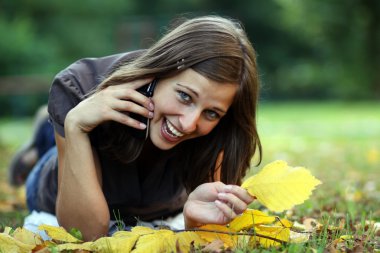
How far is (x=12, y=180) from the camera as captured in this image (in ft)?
14.5

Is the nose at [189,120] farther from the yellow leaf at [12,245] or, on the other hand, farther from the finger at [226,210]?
the yellow leaf at [12,245]

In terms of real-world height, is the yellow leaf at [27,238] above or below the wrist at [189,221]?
below

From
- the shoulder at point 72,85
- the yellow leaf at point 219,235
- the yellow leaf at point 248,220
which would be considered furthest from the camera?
the shoulder at point 72,85

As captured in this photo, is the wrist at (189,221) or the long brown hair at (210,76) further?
the long brown hair at (210,76)

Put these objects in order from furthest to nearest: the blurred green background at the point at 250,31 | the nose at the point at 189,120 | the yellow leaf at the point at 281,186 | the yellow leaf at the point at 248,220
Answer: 1. the blurred green background at the point at 250,31
2. the nose at the point at 189,120
3. the yellow leaf at the point at 248,220
4. the yellow leaf at the point at 281,186

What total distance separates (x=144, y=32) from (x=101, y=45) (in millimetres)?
6530

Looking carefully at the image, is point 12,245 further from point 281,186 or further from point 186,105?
point 281,186

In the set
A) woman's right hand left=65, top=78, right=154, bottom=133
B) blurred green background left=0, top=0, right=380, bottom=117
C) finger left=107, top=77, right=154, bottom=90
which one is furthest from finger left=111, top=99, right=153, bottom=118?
blurred green background left=0, top=0, right=380, bottom=117

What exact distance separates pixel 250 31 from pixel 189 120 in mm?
33290

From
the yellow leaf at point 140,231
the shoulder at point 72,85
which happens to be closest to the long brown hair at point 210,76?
the shoulder at point 72,85

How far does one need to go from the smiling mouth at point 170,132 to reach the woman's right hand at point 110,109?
0.22 feet

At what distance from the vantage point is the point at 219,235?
206cm

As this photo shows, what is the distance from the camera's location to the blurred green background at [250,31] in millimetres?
18719

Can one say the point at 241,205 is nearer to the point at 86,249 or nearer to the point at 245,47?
the point at 86,249
